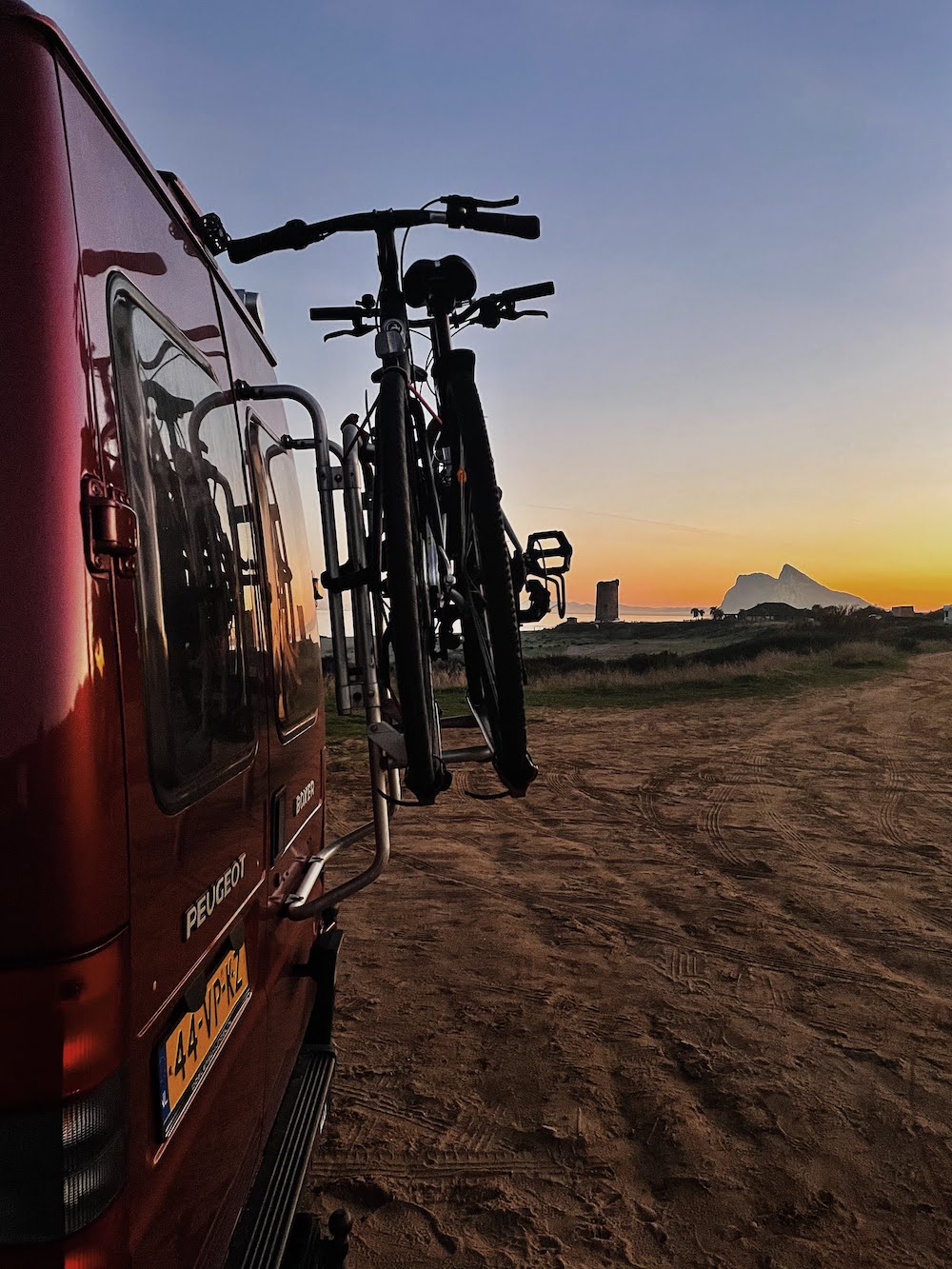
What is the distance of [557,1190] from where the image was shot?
3109 millimetres

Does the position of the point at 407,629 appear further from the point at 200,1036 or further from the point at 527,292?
the point at 527,292

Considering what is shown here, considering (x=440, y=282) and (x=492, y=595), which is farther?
(x=440, y=282)

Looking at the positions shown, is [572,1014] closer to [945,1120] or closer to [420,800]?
[945,1120]

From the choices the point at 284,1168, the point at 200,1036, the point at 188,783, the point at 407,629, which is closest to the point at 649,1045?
the point at 284,1168

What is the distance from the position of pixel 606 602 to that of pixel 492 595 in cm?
5665

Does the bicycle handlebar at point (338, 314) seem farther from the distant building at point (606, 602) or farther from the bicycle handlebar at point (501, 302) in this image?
the distant building at point (606, 602)

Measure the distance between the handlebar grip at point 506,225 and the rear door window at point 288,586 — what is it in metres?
1.07

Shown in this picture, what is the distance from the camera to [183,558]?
1.65 meters

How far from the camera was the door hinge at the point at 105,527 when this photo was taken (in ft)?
3.95

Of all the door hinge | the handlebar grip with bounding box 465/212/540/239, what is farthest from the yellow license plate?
the handlebar grip with bounding box 465/212/540/239

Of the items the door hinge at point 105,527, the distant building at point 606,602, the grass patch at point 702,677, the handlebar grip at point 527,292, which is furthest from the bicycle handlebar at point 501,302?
the distant building at point 606,602

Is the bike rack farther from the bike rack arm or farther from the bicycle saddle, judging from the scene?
the bicycle saddle

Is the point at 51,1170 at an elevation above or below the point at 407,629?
below

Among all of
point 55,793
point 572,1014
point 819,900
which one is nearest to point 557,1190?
point 572,1014
